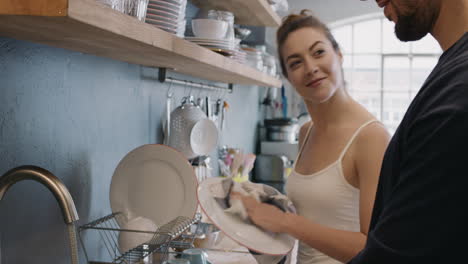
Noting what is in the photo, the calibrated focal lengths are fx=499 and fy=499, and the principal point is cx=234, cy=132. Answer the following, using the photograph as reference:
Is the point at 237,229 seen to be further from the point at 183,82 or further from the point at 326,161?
the point at 183,82

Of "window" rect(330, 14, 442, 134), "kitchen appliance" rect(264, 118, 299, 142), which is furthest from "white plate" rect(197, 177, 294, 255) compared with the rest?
"window" rect(330, 14, 442, 134)

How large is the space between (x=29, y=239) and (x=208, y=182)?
1.42 ft

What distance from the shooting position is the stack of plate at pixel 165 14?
1.17m

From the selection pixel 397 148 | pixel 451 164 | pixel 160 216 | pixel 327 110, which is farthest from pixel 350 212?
pixel 451 164

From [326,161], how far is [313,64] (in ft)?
0.93

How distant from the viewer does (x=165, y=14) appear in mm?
1202

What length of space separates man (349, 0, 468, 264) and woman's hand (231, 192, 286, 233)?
22.7 inches

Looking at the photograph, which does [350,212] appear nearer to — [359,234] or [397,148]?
[359,234]

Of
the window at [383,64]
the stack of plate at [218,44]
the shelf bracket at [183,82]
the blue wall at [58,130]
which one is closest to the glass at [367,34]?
the window at [383,64]

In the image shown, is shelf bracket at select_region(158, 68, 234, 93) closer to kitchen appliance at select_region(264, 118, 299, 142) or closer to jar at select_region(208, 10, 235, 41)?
jar at select_region(208, 10, 235, 41)

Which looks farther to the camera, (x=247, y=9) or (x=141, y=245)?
(x=247, y=9)

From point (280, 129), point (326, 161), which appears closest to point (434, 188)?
point (326, 161)

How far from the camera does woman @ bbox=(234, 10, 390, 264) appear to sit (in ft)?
4.06

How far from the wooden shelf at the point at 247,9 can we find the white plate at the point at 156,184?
2.96ft
